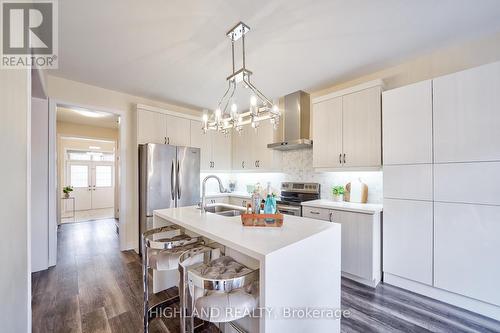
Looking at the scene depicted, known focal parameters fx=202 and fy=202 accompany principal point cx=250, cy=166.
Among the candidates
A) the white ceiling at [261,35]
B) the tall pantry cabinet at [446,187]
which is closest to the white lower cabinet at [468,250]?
the tall pantry cabinet at [446,187]

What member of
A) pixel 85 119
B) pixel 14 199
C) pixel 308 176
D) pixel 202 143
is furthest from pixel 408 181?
pixel 85 119

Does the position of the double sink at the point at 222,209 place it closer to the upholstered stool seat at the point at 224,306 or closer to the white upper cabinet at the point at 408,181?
the upholstered stool seat at the point at 224,306

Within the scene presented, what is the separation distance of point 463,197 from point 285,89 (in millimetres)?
2618

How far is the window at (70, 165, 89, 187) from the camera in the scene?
733cm

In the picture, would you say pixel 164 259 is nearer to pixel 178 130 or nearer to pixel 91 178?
pixel 178 130

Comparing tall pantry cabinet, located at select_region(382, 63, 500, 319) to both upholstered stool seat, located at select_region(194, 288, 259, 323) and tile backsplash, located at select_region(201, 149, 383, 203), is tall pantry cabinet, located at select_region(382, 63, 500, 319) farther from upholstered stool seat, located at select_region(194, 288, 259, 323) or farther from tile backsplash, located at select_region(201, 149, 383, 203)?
upholstered stool seat, located at select_region(194, 288, 259, 323)

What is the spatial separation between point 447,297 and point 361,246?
839mm

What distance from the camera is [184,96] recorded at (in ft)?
12.1

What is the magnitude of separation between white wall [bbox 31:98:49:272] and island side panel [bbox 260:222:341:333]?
11.3 feet

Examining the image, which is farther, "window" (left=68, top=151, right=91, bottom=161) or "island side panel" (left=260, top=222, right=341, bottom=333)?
"window" (left=68, top=151, right=91, bottom=161)

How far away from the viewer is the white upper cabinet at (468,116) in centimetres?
183

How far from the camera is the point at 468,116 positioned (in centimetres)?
194

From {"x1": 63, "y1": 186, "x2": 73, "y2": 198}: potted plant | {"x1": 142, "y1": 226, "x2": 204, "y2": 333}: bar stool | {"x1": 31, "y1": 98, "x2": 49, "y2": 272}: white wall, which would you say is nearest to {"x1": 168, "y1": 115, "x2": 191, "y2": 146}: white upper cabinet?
{"x1": 31, "y1": 98, "x2": 49, "y2": 272}: white wall

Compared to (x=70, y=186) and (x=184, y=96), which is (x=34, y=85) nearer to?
(x=184, y=96)
